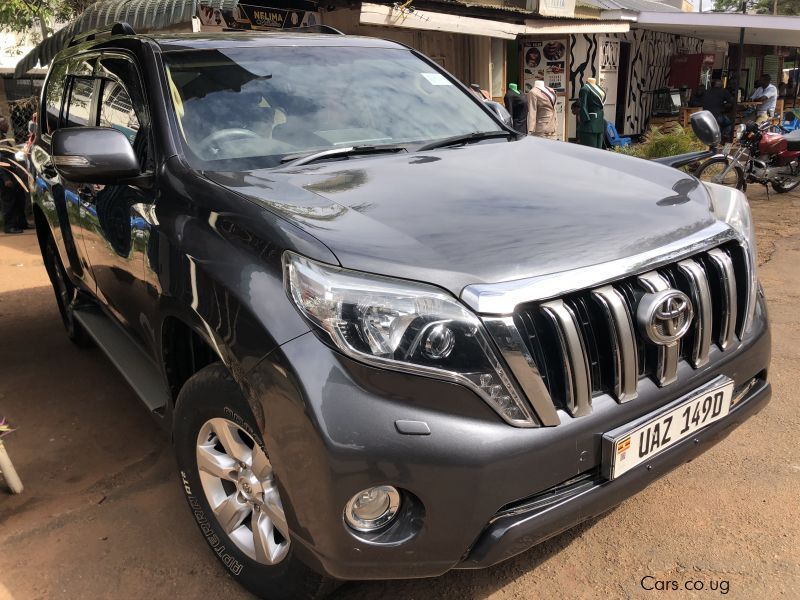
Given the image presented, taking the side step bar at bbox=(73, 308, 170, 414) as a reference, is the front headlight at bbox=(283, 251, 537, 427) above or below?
above

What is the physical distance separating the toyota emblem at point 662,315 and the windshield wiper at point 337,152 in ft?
4.19

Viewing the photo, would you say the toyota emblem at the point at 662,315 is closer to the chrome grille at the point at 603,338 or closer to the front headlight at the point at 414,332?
the chrome grille at the point at 603,338

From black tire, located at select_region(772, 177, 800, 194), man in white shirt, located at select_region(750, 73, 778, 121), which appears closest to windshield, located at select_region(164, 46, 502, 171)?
black tire, located at select_region(772, 177, 800, 194)

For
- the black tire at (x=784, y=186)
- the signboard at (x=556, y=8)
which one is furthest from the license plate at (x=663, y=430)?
the signboard at (x=556, y=8)

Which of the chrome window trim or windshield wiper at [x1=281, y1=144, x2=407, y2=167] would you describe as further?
windshield wiper at [x1=281, y1=144, x2=407, y2=167]

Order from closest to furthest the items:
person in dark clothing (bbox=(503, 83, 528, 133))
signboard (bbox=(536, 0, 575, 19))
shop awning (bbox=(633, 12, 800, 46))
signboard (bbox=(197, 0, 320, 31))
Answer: signboard (bbox=(197, 0, 320, 31))
person in dark clothing (bbox=(503, 83, 528, 133))
signboard (bbox=(536, 0, 575, 19))
shop awning (bbox=(633, 12, 800, 46))

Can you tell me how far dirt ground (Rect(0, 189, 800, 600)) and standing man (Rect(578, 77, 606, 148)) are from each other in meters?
8.89

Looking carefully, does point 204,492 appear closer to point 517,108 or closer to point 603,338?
point 603,338

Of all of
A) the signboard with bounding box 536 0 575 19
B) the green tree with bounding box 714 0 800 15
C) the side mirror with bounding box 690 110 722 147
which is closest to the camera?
the side mirror with bounding box 690 110 722 147

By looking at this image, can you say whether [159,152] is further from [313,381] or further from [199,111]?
[313,381]

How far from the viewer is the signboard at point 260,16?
821 centimetres

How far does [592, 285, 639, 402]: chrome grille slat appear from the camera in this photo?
1.91m

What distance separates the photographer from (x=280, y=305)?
1.81 metres

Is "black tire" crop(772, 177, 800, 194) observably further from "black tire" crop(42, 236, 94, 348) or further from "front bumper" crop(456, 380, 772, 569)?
"black tire" crop(42, 236, 94, 348)
